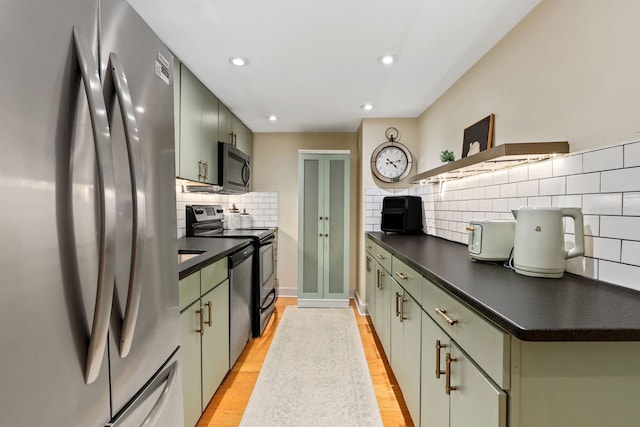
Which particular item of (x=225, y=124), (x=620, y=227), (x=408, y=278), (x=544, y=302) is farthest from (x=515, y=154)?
(x=225, y=124)

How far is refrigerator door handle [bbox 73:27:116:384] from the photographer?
606 millimetres

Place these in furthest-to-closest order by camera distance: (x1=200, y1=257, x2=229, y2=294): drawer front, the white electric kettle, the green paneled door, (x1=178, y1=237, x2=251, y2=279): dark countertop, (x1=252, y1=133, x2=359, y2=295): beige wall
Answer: (x1=252, y1=133, x2=359, y2=295): beige wall
the green paneled door
(x1=200, y1=257, x2=229, y2=294): drawer front
(x1=178, y1=237, x2=251, y2=279): dark countertop
the white electric kettle

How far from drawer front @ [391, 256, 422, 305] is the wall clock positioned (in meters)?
1.47

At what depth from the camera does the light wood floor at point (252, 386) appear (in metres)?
1.72

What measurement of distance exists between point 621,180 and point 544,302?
575mm

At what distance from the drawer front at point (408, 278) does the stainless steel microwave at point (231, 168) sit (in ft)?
5.75

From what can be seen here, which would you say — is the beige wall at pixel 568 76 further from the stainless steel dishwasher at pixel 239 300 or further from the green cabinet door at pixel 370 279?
the stainless steel dishwasher at pixel 239 300

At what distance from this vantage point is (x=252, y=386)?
2.02 metres

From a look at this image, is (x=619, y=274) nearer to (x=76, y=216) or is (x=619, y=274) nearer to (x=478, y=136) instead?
(x=478, y=136)

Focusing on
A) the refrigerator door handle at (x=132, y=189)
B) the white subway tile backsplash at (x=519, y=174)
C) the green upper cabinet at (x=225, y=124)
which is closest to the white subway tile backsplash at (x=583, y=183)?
the white subway tile backsplash at (x=519, y=174)

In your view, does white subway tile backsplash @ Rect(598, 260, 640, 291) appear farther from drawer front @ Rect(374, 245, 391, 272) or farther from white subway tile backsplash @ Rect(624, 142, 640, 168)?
drawer front @ Rect(374, 245, 391, 272)

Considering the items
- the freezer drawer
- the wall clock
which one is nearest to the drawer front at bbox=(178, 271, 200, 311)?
the freezer drawer

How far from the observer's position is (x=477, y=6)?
1.49m

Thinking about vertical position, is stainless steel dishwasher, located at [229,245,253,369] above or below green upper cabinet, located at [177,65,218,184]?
below
